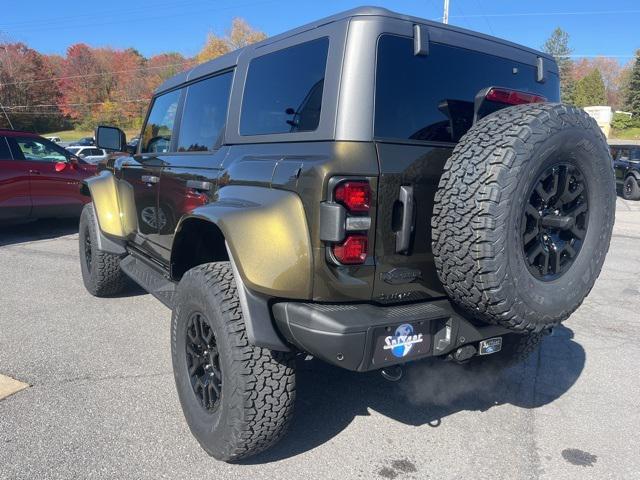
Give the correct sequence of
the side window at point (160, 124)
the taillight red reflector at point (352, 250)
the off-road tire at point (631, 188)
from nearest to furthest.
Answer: the taillight red reflector at point (352, 250)
the side window at point (160, 124)
the off-road tire at point (631, 188)

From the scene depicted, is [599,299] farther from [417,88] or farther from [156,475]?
[156,475]

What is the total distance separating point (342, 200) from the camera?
2.08m

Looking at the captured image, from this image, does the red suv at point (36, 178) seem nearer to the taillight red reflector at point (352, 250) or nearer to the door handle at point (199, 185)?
the door handle at point (199, 185)

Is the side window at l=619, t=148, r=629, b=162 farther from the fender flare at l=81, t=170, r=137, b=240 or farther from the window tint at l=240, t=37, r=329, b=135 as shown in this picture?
the window tint at l=240, t=37, r=329, b=135

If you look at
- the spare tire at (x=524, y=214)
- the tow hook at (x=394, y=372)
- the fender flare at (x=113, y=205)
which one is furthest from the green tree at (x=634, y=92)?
the tow hook at (x=394, y=372)

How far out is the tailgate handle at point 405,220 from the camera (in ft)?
7.06

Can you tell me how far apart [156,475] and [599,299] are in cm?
475

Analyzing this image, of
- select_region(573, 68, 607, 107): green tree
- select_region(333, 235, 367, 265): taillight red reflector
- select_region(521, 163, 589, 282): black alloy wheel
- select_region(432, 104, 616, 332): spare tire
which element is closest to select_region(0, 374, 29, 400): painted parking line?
select_region(333, 235, 367, 265): taillight red reflector

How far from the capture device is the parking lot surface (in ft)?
8.22

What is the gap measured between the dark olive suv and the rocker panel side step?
61 cm

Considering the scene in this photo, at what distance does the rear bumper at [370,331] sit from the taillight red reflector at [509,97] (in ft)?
3.19

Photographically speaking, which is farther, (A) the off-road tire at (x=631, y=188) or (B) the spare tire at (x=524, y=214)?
(A) the off-road tire at (x=631, y=188)

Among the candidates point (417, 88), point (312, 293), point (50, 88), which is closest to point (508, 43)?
point (417, 88)

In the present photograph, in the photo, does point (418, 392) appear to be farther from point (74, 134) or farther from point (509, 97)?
point (74, 134)
